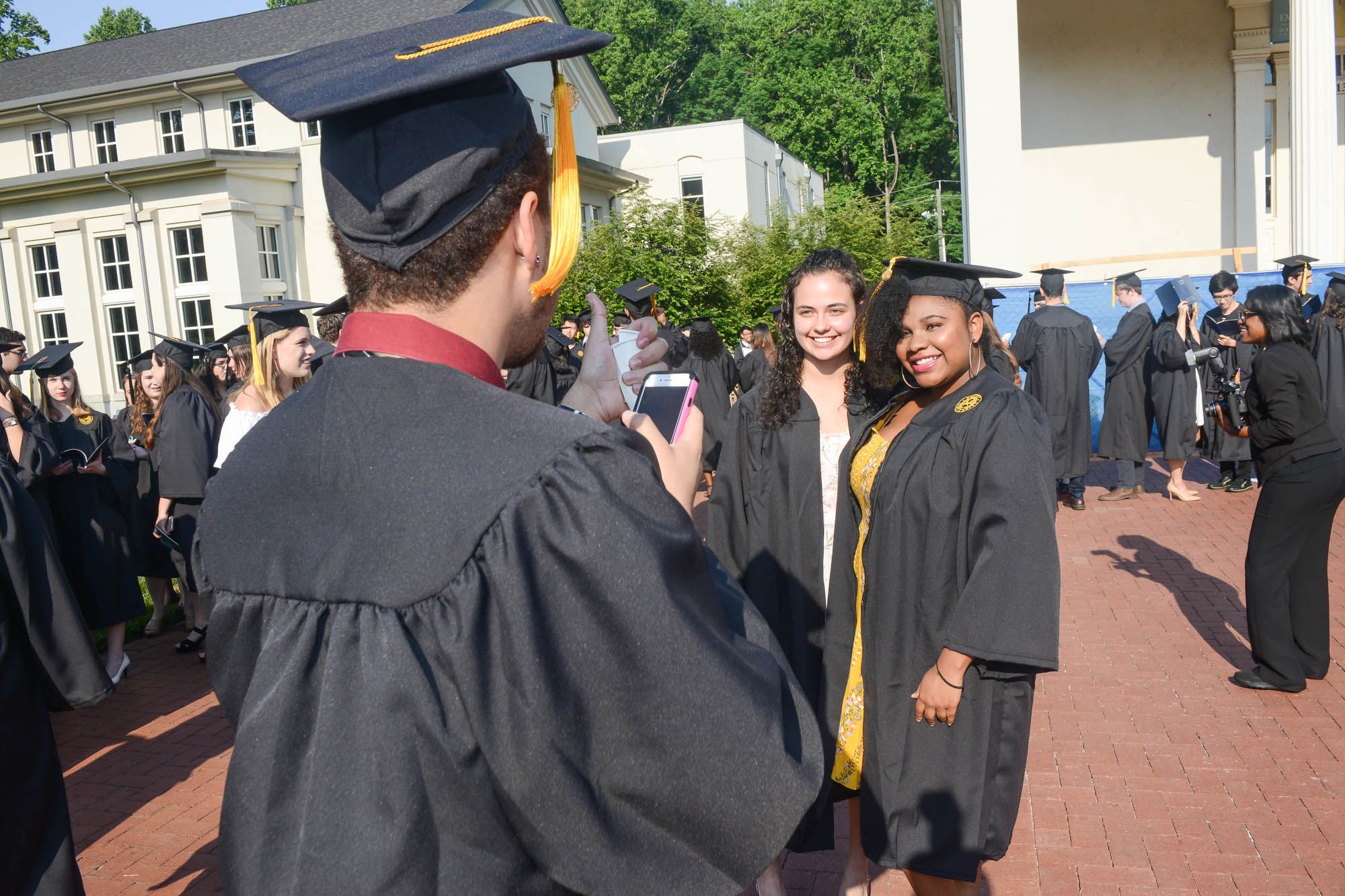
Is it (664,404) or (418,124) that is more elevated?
(418,124)

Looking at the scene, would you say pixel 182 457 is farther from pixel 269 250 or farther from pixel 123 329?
pixel 123 329

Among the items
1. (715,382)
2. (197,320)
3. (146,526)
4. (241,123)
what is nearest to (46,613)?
(146,526)

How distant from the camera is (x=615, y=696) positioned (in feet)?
3.57

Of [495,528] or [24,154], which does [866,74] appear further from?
[495,528]

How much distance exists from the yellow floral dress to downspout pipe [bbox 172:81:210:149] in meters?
26.8

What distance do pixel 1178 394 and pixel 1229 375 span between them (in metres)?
1.32

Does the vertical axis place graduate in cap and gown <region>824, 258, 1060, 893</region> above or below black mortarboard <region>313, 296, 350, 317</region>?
below

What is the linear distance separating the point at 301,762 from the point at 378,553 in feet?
0.86

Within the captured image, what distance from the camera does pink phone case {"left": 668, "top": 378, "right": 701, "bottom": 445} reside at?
1.49 metres

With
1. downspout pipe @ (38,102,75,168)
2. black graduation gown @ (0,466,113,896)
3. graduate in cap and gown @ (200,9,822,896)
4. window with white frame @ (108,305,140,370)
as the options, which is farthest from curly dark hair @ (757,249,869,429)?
downspout pipe @ (38,102,75,168)

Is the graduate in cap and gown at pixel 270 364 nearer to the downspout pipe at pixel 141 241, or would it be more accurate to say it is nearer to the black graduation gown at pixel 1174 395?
the black graduation gown at pixel 1174 395

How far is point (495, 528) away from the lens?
1.08 metres

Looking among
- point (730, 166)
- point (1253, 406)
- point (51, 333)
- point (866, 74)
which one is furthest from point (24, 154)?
point (866, 74)

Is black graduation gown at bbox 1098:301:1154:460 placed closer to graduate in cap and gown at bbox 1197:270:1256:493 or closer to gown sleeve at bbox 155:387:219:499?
graduate in cap and gown at bbox 1197:270:1256:493
